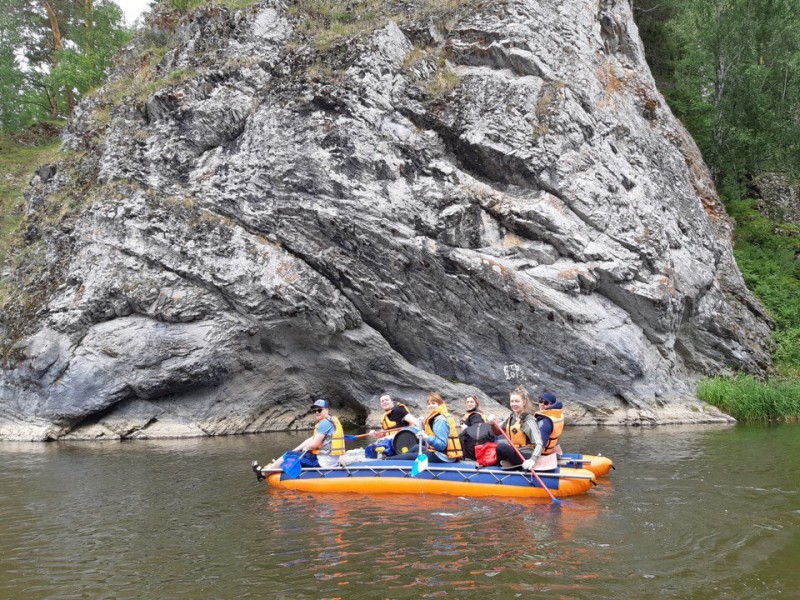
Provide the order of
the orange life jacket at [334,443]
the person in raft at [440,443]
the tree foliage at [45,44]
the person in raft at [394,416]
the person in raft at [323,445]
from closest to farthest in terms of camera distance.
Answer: the person in raft at [440,443], the person in raft at [323,445], the orange life jacket at [334,443], the person in raft at [394,416], the tree foliage at [45,44]

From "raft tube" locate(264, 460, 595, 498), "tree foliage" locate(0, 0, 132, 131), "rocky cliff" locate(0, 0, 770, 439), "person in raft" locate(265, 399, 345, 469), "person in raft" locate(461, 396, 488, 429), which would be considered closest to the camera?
"raft tube" locate(264, 460, 595, 498)

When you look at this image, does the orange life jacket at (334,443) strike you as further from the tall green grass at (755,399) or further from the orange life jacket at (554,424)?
the tall green grass at (755,399)

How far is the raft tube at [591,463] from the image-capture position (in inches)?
427

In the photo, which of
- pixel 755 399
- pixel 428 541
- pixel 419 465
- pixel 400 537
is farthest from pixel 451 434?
pixel 755 399

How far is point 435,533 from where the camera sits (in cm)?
775

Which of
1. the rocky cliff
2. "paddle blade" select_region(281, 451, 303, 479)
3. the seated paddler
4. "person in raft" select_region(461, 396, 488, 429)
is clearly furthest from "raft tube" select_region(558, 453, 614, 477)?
the rocky cliff

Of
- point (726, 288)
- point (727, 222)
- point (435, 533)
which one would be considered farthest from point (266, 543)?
point (727, 222)

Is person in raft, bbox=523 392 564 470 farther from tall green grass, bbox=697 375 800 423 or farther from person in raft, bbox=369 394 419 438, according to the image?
tall green grass, bbox=697 375 800 423

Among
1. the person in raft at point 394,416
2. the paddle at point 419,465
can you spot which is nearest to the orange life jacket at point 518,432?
the paddle at point 419,465

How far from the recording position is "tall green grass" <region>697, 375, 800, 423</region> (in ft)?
56.6

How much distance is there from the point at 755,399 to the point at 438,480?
1177cm

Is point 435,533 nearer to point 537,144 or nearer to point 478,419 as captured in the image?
point 478,419

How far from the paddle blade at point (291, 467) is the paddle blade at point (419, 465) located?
2.11 meters

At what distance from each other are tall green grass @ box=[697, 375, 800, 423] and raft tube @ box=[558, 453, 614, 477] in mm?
8624
